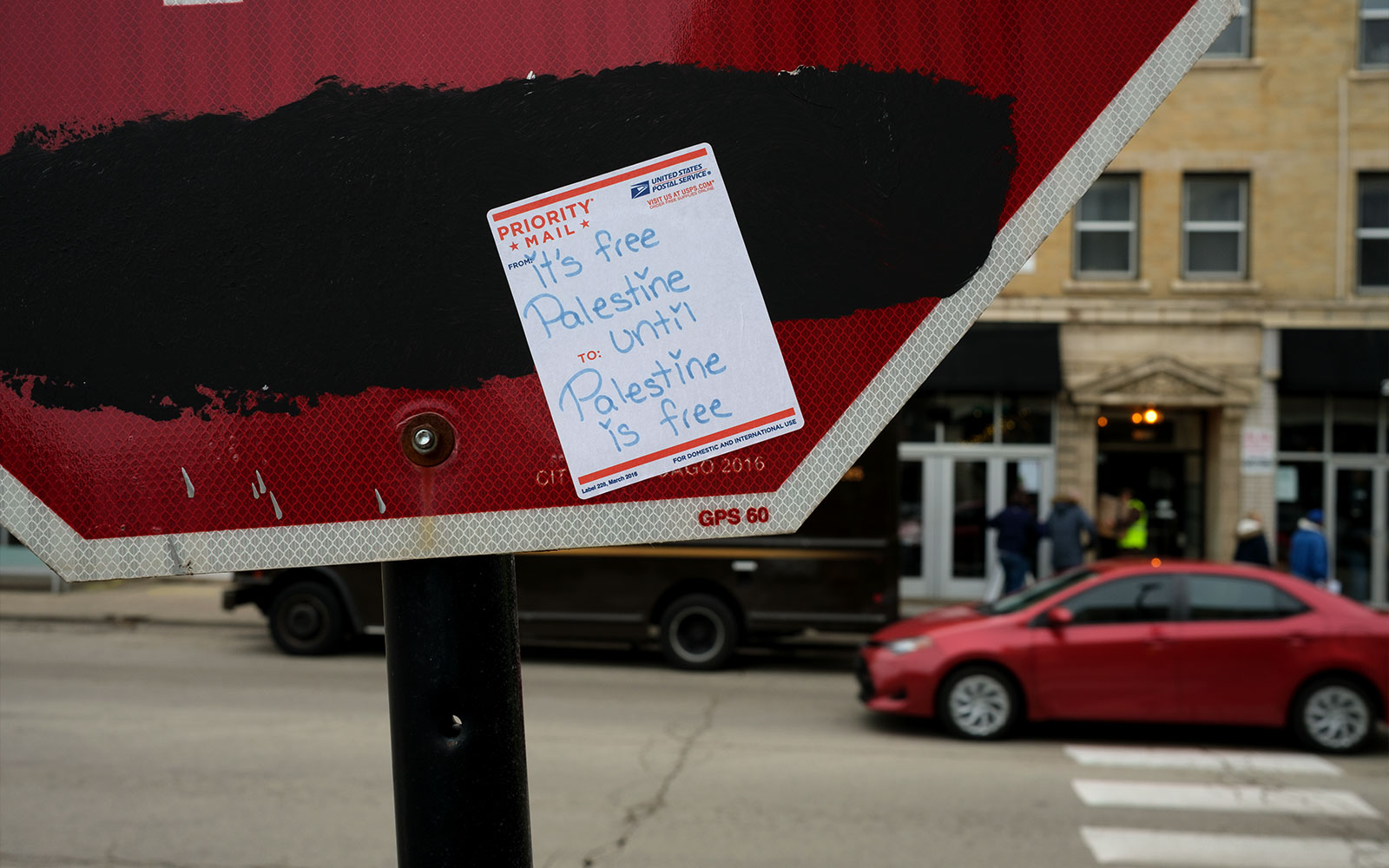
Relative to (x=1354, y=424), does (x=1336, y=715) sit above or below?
below

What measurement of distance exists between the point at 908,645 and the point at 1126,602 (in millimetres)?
1860

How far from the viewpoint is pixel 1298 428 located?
712 inches

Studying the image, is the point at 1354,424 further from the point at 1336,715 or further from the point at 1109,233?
the point at 1336,715

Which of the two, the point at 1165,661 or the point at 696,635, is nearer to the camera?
the point at 1165,661

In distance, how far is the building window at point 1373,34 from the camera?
17797 millimetres

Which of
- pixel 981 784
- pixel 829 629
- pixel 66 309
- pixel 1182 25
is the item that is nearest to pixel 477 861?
pixel 66 309

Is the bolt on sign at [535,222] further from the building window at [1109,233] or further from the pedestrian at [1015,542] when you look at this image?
the building window at [1109,233]

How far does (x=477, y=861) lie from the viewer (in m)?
1.46

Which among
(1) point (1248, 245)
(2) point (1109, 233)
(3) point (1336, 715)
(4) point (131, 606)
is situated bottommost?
(4) point (131, 606)

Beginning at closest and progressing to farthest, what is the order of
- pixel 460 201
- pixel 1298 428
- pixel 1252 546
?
pixel 460 201 → pixel 1252 546 → pixel 1298 428

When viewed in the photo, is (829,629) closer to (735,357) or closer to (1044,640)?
(1044,640)

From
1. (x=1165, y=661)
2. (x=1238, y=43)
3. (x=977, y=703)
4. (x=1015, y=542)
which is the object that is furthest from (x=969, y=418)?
(x=977, y=703)

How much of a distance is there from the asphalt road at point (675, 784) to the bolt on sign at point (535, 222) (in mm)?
5450

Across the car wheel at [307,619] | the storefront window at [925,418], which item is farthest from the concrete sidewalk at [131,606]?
the storefront window at [925,418]
